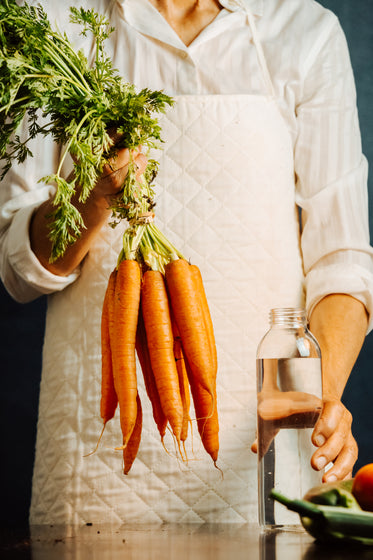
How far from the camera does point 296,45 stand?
1344 mm

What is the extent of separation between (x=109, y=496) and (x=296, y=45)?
34.1 inches

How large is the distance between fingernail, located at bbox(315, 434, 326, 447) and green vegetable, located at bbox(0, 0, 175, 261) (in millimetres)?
339

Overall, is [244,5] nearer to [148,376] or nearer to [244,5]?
[244,5]

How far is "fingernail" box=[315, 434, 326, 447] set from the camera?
916 millimetres

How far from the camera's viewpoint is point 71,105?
872 millimetres

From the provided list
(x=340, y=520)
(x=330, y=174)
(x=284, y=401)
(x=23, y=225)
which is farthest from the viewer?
(x=330, y=174)

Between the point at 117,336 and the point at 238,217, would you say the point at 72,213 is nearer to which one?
the point at 117,336

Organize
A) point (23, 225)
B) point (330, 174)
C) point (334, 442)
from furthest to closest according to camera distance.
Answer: point (330, 174) < point (23, 225) < point (334, 442)

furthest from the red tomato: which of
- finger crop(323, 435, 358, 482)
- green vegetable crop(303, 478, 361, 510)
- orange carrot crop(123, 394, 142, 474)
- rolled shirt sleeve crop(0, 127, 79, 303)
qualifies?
rolled shirt sleeve crop(0, 127, 79, 303)

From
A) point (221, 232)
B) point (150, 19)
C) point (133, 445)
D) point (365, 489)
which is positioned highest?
point (150, 19)

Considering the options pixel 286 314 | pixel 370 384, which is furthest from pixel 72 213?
pixel 370 384

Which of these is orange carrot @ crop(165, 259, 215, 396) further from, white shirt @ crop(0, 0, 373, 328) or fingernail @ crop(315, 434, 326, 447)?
white shirt @ crop(0, 0, 373, 328)

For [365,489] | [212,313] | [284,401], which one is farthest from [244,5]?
[365,489]

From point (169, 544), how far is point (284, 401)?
0.74 feet
